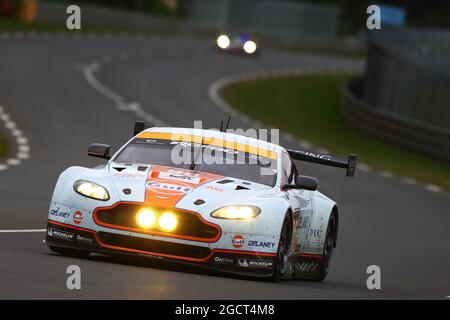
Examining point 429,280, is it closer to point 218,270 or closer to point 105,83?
point 218,270

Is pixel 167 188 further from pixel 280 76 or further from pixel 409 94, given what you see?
pixel 280 76

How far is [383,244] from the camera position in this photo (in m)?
18.4

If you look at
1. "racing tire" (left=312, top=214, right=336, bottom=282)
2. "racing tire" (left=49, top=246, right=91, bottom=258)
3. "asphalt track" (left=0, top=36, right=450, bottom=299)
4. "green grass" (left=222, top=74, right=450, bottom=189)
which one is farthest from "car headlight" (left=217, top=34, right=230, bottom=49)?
"green grass" (left=222, top=74, right=450, bottom=189)

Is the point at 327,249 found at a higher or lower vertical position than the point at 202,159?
lower

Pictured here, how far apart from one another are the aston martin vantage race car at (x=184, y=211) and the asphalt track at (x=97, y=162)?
7.4 inches

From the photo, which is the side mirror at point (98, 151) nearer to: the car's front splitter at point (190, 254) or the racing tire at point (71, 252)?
the racing tire at point (71, 252)

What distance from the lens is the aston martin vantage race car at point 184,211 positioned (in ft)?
37.1

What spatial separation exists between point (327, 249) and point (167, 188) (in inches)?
119

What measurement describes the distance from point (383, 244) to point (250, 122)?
23.4m

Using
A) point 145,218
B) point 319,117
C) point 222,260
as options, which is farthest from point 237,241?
point 319,117

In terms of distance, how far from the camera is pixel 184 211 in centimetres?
1127

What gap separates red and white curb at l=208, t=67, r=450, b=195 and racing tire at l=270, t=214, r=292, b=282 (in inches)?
650

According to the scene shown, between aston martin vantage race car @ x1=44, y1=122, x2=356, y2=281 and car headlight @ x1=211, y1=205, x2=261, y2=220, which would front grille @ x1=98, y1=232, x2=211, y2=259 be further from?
car headlight @ x1=211, y1=205, x2=261, y2=220

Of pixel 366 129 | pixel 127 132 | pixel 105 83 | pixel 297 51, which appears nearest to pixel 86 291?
pixel 127 132
